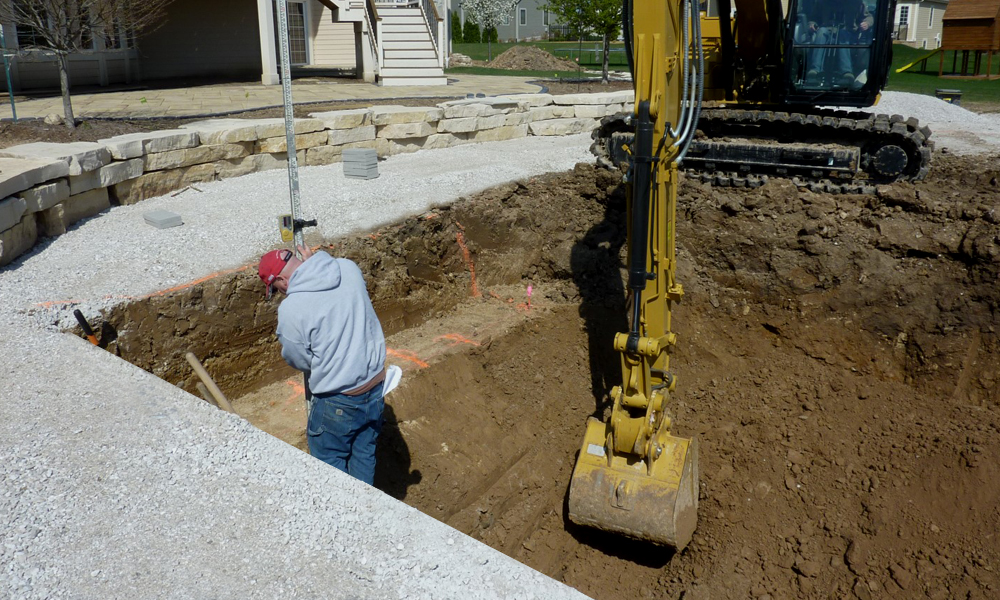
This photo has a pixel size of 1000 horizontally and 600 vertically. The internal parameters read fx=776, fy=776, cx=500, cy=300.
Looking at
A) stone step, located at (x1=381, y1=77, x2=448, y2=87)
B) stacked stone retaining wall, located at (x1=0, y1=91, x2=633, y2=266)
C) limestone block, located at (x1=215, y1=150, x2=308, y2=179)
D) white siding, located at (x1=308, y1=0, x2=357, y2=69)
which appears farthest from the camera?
white siding, located at (x1=308, y1=0, x2=357, y2=69)

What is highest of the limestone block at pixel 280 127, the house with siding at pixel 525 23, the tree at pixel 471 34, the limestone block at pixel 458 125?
the house with siding at pixel 525 23

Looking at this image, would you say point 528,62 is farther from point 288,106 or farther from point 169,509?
point 169,509

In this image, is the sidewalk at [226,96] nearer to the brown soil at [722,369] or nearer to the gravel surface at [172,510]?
the brown soil at [722,369]

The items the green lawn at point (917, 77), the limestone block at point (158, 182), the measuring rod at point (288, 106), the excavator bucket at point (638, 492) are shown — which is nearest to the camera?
the measuring rod at point (288, 106)

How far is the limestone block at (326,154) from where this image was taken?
1011 cm

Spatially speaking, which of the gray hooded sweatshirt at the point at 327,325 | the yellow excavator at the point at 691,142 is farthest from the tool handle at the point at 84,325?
the yellow excavator at the point at 691,142

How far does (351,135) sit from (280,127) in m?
1.07

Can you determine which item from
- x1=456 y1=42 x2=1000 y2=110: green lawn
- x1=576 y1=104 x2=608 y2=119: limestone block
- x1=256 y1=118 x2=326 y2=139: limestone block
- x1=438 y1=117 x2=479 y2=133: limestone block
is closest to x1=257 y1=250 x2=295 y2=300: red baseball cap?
x1=256 y1=118 x2=326 y2=139: limestone block

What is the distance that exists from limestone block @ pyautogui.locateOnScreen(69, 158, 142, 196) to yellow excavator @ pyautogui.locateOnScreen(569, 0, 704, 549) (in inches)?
214

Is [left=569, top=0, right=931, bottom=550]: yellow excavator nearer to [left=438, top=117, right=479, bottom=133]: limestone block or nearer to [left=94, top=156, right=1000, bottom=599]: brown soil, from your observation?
[left=94, top=156, right=1000, bottom=599]: brown soil

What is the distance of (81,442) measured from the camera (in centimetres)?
380

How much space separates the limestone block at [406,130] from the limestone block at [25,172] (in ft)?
15.2

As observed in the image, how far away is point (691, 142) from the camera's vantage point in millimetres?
6414

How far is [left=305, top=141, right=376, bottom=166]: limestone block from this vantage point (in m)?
10.1
